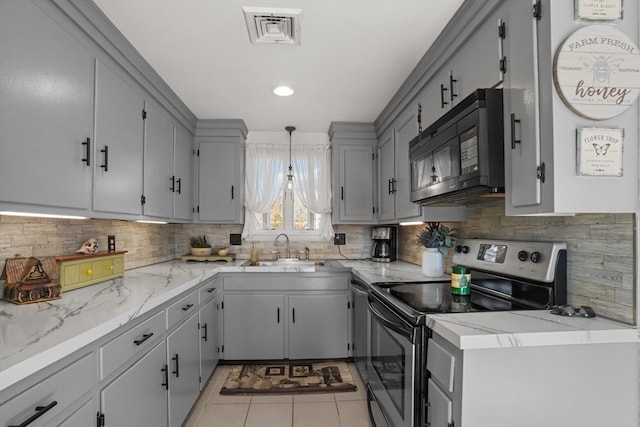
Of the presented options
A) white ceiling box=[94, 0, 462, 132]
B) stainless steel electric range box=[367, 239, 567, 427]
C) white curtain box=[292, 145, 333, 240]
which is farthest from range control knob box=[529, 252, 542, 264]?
white curtain box=[292, 145, 333, 240]

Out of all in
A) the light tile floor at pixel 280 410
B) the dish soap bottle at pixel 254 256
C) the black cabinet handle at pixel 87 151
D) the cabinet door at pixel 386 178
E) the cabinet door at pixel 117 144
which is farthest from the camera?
the dish soap bottle at pixel 254 256

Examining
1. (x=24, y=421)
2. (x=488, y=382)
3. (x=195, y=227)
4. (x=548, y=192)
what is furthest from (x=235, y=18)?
(x=195, y=227)

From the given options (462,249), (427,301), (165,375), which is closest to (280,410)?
(165,375)

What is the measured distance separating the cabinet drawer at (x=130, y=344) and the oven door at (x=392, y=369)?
1159 millimetres

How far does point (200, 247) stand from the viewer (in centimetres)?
338

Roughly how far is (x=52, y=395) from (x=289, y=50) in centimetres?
190

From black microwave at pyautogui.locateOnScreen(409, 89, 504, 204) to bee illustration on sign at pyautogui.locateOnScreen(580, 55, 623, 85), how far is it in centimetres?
31

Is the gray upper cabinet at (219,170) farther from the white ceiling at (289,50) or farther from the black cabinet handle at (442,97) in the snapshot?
the black cabinet handle at (442,97)

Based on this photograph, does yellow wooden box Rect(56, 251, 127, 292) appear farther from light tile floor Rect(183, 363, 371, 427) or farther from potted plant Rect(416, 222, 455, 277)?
potted plant Rect(416, 222, 455, 277)

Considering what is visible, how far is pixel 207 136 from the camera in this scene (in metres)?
3.34

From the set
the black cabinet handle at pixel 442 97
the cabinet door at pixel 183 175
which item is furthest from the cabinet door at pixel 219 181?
the black cabinet handle at pixel 442 97

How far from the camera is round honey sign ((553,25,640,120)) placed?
1083mm

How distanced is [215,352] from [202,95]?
2133 mm

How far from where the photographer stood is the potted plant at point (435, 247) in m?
2.24
